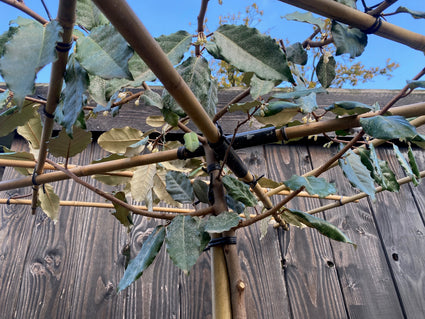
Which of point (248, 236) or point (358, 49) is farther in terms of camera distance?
point (248, 236)

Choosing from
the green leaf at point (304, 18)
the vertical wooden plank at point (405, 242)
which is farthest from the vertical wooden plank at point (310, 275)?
the green leaf at point (304, 18)

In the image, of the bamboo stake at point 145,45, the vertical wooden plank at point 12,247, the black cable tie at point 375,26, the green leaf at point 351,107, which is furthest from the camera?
the vertical wooden plank at point 12,247

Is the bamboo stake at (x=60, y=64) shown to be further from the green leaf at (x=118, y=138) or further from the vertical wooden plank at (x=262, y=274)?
the vertical wooden plank at (x=262, y=274)

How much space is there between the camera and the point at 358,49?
395 mm

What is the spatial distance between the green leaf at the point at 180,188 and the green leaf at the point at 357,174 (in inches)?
10.0

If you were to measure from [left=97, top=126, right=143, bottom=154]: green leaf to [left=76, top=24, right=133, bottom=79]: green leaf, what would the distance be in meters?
0.36

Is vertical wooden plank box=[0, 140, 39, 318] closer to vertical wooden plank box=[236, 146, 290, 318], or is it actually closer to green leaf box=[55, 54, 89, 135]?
vertical wooden plank box=[236, 146, 290, 318]

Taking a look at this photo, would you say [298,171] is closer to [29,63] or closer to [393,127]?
[393,127]

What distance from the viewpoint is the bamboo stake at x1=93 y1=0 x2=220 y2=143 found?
0.72 ft

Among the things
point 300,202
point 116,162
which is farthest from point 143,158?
point 300,202

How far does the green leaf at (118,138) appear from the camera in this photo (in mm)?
626

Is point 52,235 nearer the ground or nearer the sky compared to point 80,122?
nearer the sky

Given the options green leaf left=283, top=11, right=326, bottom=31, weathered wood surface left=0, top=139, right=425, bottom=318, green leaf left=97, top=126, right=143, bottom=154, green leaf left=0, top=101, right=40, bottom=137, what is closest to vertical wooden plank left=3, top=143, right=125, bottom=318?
weathered wood surface left=0, top=139, right=425, bottom=318

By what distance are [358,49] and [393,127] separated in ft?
0.34
